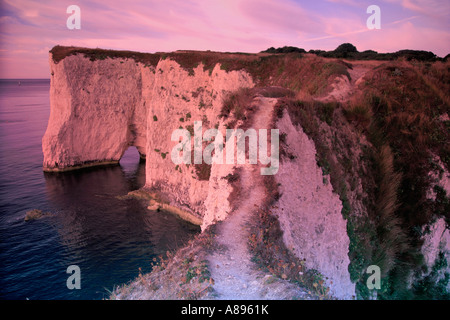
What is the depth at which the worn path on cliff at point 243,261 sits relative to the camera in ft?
15.1

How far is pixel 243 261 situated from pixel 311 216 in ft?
11.5

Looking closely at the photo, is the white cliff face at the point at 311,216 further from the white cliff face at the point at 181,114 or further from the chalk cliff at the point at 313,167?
the white cliff face at the point at 181,114

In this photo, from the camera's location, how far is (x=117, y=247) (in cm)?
1802

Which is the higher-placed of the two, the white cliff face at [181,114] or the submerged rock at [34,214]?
the white cliff face at [181,114]

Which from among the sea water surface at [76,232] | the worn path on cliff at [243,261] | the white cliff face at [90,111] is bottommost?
the sea water surface at [76,232]

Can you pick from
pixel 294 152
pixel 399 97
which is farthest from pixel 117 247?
pixel 399 97

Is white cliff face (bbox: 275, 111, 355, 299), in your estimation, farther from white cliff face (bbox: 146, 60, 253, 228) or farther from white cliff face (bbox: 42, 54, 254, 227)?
white cliff face (bbox: 42, 54, 254, 227)

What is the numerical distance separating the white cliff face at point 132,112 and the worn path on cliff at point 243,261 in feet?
49.7

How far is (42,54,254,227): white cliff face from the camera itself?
79.4 ft

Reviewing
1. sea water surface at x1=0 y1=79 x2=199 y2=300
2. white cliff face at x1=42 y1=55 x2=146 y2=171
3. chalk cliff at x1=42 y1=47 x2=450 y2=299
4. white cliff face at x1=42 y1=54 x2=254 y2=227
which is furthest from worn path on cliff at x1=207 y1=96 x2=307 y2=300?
white cliff face at x1=42 y1=55 x2=146 y2=171

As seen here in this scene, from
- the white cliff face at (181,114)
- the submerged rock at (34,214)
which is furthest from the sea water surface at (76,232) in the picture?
the white cliff face at (181,114)

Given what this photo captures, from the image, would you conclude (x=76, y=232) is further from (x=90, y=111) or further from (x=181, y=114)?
(x=90, y=111)
